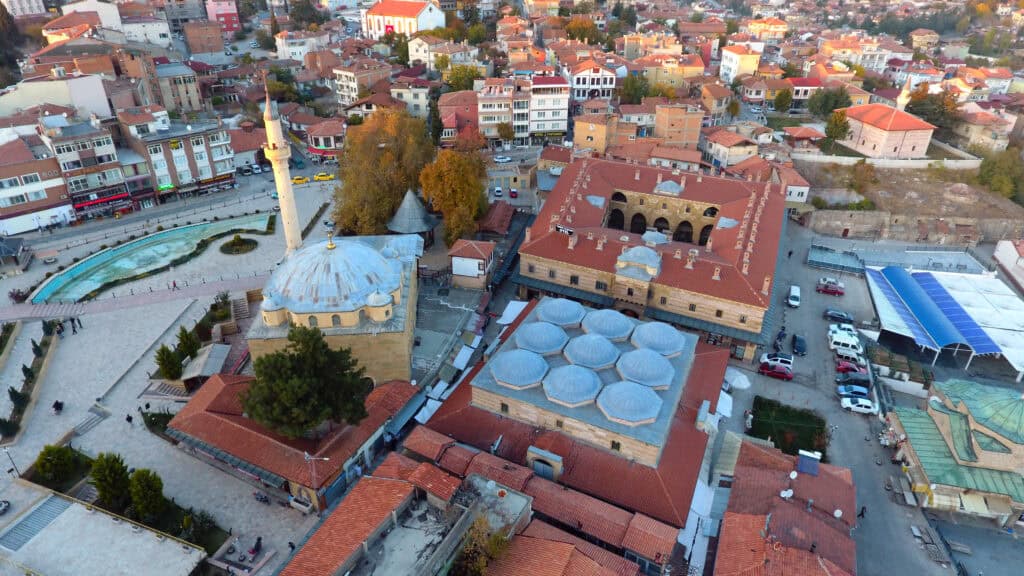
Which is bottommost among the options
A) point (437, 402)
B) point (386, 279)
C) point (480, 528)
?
point (437, 402)

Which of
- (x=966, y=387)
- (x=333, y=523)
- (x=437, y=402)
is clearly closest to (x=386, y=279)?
(x=437, y=402)

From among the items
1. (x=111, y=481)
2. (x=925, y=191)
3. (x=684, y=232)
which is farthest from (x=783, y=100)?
(x=111, y=481)

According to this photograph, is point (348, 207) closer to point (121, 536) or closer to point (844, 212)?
point (121, 536)

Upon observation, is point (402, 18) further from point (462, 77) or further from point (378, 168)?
point (378, 168)

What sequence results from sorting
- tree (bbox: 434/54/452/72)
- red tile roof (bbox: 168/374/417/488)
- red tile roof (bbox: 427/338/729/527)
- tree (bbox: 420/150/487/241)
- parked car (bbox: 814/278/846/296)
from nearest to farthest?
red tile roof (bbox: 427/338/729/527) → red tile roof (bbox: 168/374/417/488) → parked car (bbox: 814/278/846/296) → tree (bbox: 420/150/487/241) → tree (bbox: 434/54/452/72)

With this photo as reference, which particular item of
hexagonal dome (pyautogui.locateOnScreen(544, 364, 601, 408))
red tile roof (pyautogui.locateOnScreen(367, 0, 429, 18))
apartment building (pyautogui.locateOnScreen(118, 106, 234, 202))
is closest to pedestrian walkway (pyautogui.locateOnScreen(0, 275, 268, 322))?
apartment building (pyautogui.locateOnScreen(118, 106, 234, 202))

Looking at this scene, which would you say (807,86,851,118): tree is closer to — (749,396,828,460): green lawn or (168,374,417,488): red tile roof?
(749,396,828,460): green lawn

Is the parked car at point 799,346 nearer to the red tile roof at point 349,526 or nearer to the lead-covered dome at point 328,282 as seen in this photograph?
the lead-covered dome at point 328,282
